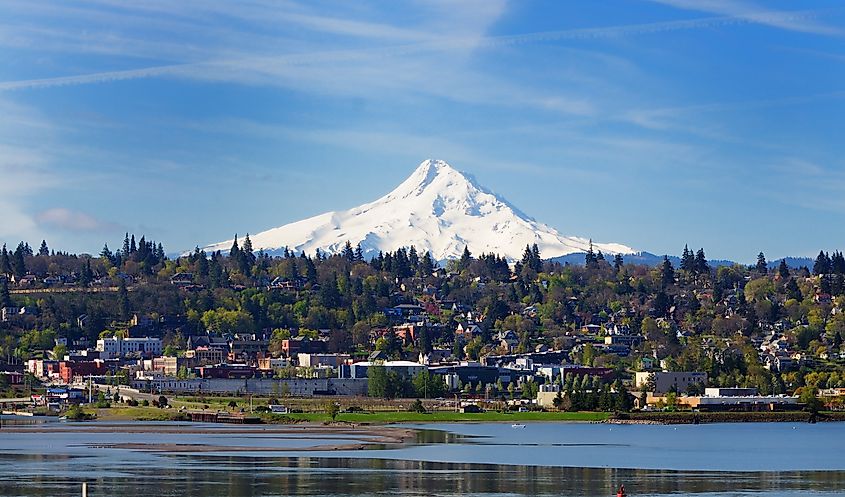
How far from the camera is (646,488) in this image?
86.2 m

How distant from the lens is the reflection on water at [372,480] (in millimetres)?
82438

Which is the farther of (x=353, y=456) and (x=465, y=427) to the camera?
(x=465, y=427)

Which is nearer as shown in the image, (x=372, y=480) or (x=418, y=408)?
(x=372, y=480)

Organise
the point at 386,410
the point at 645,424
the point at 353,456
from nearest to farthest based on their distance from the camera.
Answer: the point at 353,456 → the point at 645,424 → the point at 386,410

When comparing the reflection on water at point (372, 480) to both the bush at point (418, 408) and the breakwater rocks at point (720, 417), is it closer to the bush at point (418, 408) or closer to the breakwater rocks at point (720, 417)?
the breakwater rocks at point (720, 417)

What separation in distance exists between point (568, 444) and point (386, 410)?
65.1 m

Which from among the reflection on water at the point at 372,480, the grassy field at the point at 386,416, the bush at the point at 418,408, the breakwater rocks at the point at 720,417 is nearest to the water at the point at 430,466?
the reflection on water at the point at 372,480

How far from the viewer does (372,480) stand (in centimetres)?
8838

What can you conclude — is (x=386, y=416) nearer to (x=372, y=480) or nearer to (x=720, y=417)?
(x=720, y=417)

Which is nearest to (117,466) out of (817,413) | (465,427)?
(465,427)

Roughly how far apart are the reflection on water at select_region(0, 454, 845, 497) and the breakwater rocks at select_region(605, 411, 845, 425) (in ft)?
266

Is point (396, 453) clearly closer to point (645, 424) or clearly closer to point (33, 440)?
point (33, 440)

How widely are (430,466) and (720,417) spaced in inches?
3931

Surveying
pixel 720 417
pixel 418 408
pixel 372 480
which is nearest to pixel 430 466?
pixel 372 480
